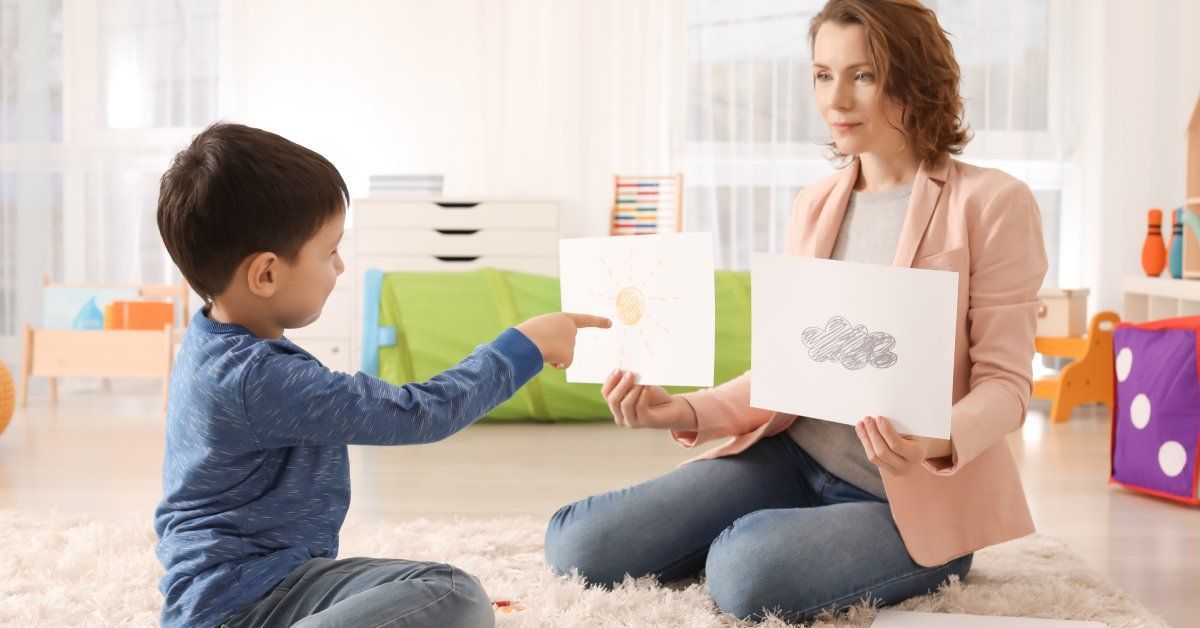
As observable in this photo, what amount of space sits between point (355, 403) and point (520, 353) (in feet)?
0.65

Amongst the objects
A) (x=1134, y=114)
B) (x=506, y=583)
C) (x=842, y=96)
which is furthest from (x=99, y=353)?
(x=1134, y=114)

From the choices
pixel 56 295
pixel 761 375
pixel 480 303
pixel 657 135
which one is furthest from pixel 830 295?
pixel 56 295

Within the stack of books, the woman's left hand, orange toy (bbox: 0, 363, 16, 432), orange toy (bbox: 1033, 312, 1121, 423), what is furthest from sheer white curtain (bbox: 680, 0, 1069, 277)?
the woman's left hand

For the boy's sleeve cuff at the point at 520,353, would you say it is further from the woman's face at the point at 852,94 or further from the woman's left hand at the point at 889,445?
the woman's face at the point at 852,94

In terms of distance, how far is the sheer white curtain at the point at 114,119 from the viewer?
414 cm

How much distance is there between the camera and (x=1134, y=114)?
3.91 m

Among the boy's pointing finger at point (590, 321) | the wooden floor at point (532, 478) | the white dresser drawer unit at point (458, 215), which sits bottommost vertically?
the wooden floor at point (532, 478)

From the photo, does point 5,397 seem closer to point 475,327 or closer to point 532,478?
point 475,327

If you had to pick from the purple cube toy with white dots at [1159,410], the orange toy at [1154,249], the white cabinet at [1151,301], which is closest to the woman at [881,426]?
the purple cube toy with white dots at [1159,410]

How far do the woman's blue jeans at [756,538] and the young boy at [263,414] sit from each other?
16.6 inches

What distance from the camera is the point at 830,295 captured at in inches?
50.2

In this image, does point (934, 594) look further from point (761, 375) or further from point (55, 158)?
point (55, 158)

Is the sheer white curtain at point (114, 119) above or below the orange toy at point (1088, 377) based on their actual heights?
above

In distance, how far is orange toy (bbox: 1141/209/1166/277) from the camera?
329cm
